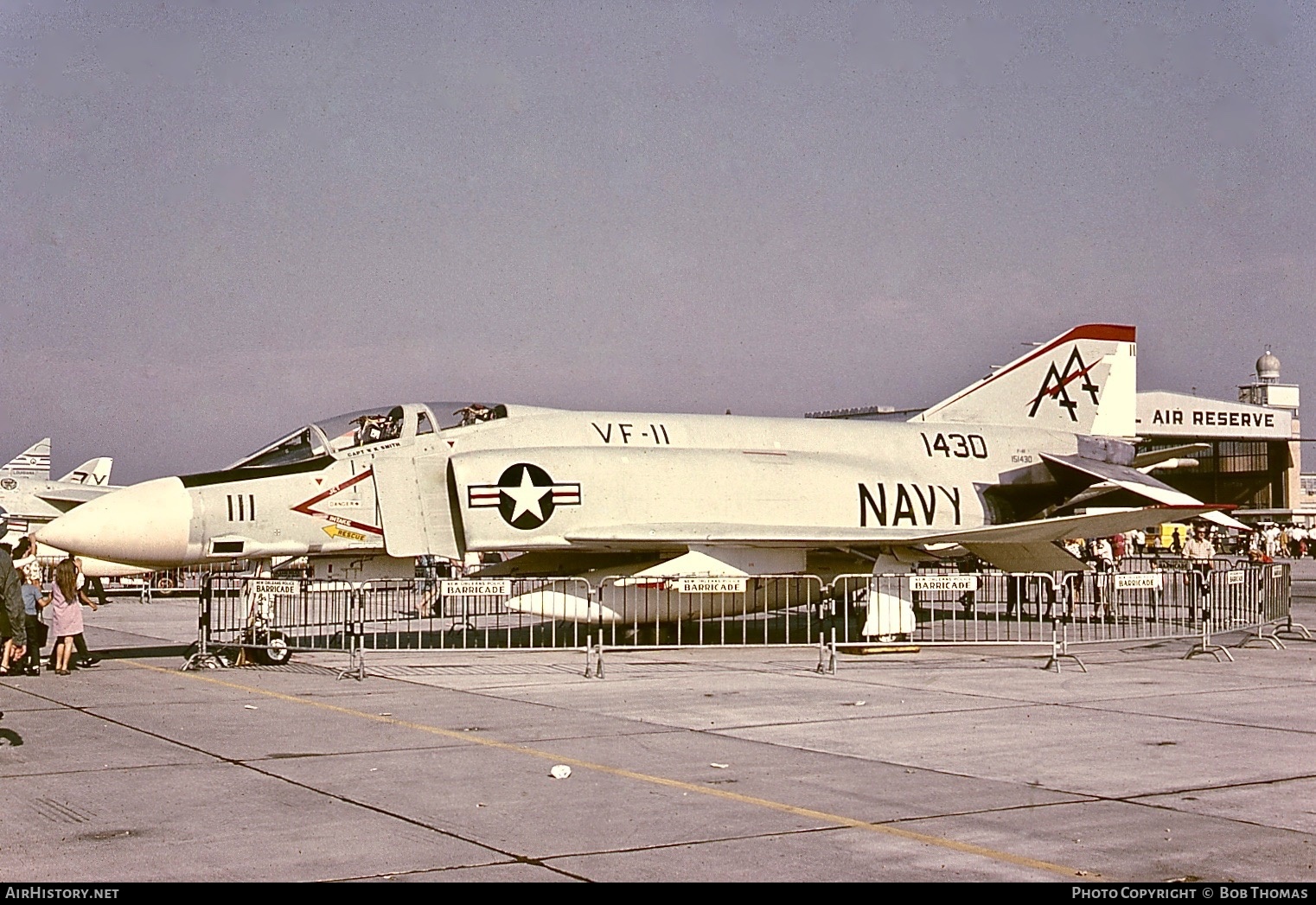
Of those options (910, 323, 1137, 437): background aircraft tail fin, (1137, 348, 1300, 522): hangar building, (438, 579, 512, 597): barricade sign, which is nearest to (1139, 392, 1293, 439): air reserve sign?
(1137, 348, 1300, 522): hangar building

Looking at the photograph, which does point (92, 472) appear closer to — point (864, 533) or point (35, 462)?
point (35, 462)

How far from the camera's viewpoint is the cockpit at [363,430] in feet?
48.0

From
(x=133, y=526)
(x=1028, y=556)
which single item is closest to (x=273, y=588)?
(x=133, y=526)

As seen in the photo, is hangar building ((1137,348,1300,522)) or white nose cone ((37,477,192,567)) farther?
hangar building ((1137,348,1300,522))

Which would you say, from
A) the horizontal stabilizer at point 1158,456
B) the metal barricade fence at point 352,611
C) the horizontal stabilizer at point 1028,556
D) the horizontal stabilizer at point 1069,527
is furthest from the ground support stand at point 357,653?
the horizontal stabilizer at point 1158,456

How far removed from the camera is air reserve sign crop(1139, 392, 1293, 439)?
54.9m

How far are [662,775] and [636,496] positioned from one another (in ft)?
28.2

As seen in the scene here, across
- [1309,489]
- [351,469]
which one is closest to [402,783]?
[351,469]

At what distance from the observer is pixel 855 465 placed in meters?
17.4

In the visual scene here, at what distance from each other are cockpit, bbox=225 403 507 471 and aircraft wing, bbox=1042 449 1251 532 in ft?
26.0

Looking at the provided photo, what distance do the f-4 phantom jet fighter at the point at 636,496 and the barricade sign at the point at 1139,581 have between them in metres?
1.35

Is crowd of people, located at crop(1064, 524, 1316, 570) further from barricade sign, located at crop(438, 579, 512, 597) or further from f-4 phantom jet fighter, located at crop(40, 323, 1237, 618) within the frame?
barricade sign, located at crop(438, 579, 512, 597)
